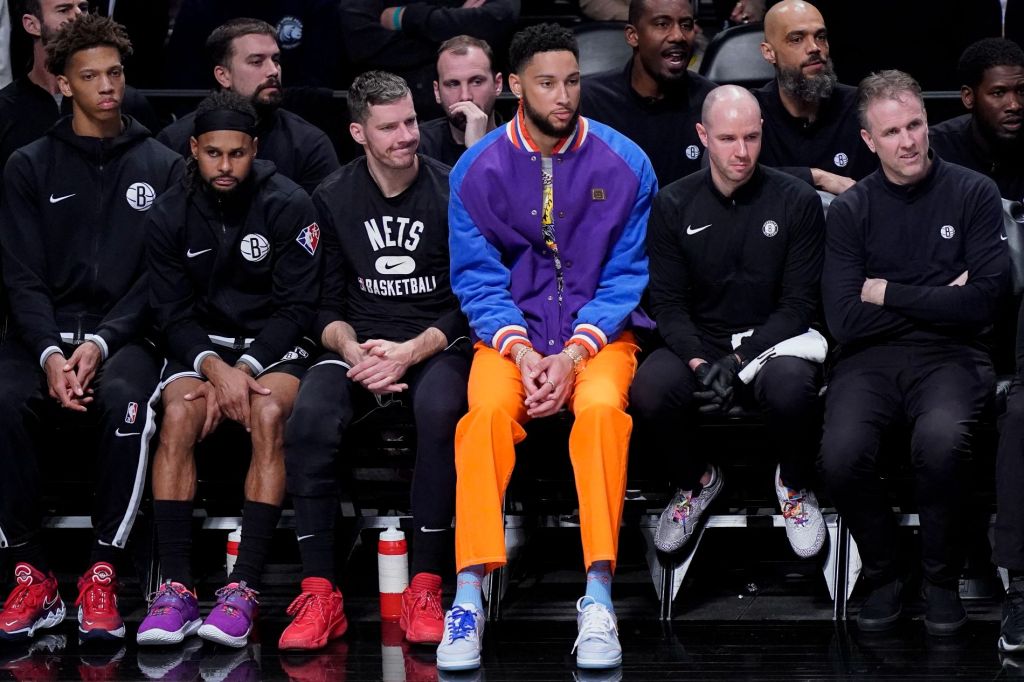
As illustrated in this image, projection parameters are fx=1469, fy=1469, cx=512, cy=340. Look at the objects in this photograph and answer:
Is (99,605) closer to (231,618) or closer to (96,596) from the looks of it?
(96,596)

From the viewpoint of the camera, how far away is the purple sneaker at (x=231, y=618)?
4438 mm

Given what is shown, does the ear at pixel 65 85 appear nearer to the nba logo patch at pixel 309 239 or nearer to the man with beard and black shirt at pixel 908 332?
the nba logo patch at pixel 309 239

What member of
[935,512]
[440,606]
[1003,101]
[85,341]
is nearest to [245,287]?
[85,341]

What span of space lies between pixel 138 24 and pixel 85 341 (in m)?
2.42

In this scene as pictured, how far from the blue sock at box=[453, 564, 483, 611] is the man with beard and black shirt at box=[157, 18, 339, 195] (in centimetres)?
192

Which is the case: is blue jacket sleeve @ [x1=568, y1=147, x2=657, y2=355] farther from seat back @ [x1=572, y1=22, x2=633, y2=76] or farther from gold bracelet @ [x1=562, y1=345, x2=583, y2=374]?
seat back @ [x1=572, y1=22, x2=633, y2=76]

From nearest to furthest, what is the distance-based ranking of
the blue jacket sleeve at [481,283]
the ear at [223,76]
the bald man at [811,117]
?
the blue jacket sleeve at [481,283]
the bald man at [811,117]
the ear at [223,76]

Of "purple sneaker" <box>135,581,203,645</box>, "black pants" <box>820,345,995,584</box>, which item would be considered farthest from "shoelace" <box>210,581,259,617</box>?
"black pants" <box>820,345,995,584</box>

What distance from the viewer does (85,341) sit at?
503cm

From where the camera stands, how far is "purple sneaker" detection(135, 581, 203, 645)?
4469 mm

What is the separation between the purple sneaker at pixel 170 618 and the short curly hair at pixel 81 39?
197 centimetres

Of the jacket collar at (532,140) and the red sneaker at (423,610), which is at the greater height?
the jacket collar at (532,140)

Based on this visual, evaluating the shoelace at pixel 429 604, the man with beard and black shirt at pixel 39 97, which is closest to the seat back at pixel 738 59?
the man with beard and black shirt at pixel 39 97

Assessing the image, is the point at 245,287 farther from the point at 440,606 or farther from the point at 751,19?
the point at 751,19
